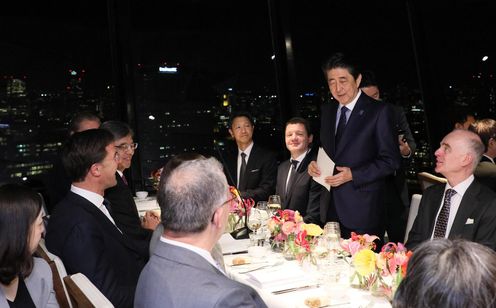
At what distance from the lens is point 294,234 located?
103 inches

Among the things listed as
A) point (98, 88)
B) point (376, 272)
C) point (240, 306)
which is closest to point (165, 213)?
point (240, 306)

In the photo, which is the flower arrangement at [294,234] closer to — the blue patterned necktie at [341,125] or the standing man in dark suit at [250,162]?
the blue patterned necktie at [341,125]

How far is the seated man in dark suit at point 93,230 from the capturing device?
7.20 ft

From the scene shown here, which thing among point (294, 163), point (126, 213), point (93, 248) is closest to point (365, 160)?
point (294, 163)

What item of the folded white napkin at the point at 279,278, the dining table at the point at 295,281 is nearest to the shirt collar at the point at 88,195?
the dining table at the point at 295,281

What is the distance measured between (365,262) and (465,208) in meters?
0.90

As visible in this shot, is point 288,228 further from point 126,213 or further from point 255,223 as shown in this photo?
point 126,213

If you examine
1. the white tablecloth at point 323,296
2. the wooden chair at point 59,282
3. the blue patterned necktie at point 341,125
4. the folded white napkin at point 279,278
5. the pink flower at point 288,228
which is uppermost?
the blue patterned necktie at point 341,125

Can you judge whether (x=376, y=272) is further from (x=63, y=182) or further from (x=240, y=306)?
(x=63, y=182)

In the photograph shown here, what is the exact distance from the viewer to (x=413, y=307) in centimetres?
104

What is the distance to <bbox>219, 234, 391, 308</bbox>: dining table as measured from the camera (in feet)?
6.55

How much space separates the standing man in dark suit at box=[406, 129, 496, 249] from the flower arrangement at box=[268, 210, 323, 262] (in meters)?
0.65

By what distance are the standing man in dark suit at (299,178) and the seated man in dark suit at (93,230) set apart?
1.68 metres

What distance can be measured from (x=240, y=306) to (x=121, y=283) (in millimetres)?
1249
